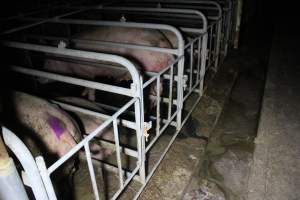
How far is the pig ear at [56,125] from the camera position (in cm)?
211

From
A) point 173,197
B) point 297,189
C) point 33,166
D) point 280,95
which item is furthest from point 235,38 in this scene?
point 33,166

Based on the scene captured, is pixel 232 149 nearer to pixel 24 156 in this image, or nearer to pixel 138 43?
pixel 138 43

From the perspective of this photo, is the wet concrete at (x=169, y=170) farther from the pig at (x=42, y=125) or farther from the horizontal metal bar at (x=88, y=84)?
the horizontal metal bar at (x=88, y=84)

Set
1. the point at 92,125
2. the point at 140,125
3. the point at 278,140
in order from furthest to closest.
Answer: the point at 278,140
the point at 92,125
the point at 140,125

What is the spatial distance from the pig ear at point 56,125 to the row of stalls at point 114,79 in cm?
21

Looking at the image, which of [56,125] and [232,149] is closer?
[56,125]

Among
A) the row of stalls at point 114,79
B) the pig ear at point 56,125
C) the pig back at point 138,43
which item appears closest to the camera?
the row of stalls at point 114,79

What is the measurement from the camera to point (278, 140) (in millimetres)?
3346

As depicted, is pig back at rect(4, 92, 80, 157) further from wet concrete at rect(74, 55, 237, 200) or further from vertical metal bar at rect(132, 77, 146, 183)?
wet concrete at rect(74, 55, 237, 200)

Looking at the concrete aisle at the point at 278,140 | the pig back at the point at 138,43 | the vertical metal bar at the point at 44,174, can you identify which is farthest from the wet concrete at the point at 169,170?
the vertical metal bar at the point at 44,174

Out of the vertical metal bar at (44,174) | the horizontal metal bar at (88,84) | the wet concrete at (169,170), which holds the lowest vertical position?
the wet concrete at (169,170)

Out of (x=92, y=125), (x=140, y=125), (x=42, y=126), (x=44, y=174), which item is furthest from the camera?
(x=92, y=125)

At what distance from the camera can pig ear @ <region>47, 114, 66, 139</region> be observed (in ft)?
6.93

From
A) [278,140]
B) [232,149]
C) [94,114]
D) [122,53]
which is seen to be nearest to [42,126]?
[94,114]
